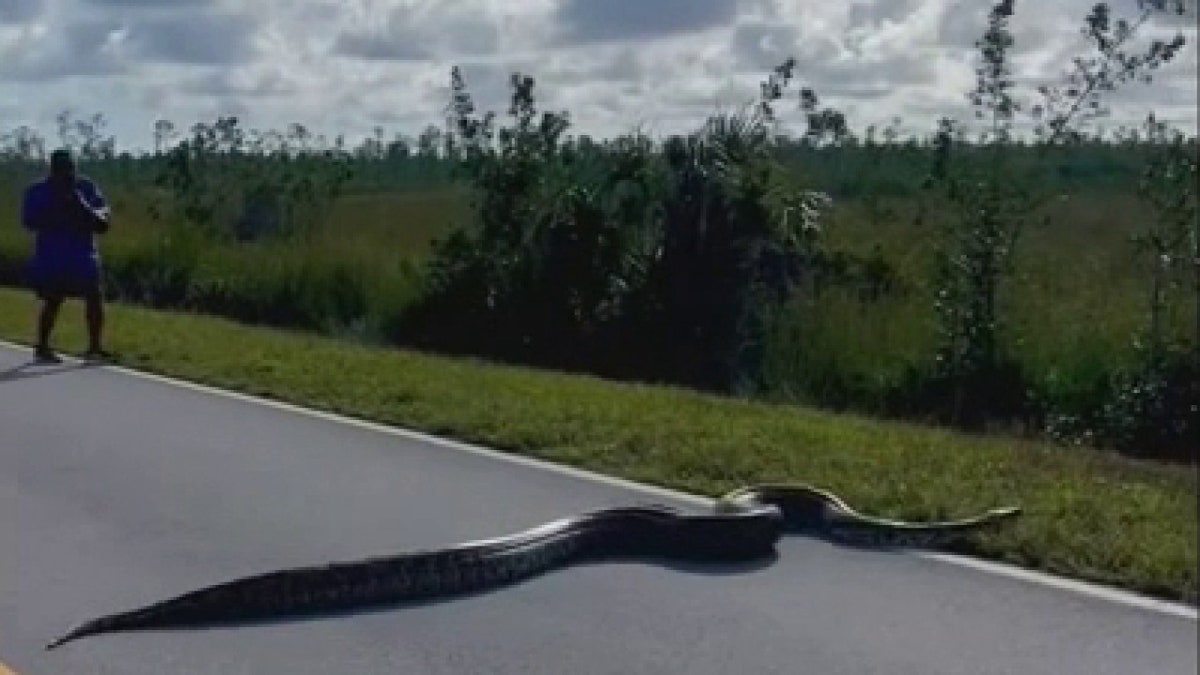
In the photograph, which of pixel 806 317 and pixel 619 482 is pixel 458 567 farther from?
pixel 806 317

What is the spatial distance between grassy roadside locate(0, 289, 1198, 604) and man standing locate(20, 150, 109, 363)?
2.08 ft

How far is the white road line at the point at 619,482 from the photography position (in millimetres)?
7688

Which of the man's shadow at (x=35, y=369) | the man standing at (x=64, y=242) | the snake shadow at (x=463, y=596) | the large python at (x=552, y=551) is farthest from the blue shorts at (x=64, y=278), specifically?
the snake shadow at (x=463, y=596)

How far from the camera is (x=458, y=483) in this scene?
10.6 meters

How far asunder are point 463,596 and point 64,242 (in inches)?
431

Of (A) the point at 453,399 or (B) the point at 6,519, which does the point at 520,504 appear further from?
(A) the point at 453,399

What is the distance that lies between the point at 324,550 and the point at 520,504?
54.9 inches

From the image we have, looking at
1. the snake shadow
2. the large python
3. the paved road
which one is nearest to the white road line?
the paved road

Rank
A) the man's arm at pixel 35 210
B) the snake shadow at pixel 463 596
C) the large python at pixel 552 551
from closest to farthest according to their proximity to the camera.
Result: the snake shadow at pixel 463 596
the large python at pixel 552 551
the man's arm at pixel 35 210

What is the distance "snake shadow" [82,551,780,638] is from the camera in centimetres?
728

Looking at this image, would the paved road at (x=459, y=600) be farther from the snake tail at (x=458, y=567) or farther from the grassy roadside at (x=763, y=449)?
the grassy roadside at (x=763, y=449)

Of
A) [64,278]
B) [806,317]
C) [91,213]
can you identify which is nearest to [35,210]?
[91,213]

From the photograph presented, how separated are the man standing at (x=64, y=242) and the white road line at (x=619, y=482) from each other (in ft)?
1.48

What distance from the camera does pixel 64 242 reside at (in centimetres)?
1788
